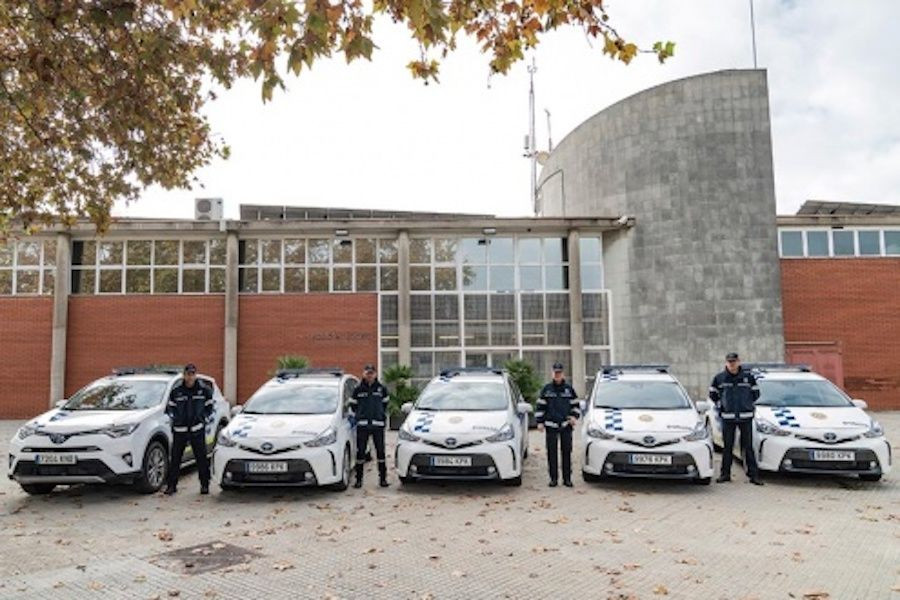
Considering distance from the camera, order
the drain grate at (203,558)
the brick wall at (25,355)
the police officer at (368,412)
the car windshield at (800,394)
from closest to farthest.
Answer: the drain grate at (203,558) < the police officer at (368,412) < the car windshield at (800,394) < the brick wall at (25,355)

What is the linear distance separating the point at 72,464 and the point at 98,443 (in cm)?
40

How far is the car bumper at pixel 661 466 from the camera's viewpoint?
9.16m

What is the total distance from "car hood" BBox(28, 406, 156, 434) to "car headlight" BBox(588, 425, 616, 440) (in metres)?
6.32

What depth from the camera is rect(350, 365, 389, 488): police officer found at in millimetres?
10352

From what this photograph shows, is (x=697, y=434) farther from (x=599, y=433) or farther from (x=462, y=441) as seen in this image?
(x=462, y=441)

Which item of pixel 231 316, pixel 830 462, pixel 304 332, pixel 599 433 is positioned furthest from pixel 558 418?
pixel 231 316

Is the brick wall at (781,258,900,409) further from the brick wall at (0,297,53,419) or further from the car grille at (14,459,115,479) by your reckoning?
the brick wall at (0,297,53,419)

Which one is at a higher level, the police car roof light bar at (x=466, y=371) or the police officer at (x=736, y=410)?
the police car roof light bar at (x=466, y=371)

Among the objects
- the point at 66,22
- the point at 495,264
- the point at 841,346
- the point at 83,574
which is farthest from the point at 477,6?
the point at 841,346

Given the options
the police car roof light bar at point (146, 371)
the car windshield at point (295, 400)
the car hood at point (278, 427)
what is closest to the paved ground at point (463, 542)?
the car hood at point (278, 427)

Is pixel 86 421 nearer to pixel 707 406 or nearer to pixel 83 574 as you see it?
pixel 83 574

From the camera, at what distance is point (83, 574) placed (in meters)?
5.80

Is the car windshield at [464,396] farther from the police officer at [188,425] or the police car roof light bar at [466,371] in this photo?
the police officer at [188,425]

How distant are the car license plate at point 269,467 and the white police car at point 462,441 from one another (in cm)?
163
